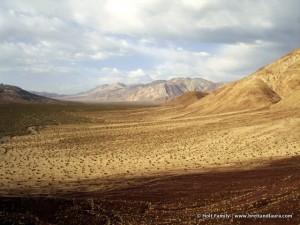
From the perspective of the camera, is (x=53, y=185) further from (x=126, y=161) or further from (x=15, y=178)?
(x=126, y=161)

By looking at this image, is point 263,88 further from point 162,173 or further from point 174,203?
point 174,203

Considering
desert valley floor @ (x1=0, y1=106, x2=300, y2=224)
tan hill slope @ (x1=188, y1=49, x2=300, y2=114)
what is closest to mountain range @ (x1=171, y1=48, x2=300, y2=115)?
tan hill slope @ (x1=188, y1=49, x2=300, y2=114)

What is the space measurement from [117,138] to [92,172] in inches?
768

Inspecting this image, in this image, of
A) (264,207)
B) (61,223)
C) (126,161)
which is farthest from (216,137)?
(61,223)

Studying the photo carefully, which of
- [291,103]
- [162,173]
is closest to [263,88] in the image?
[291,103]

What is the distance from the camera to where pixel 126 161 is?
3212cm

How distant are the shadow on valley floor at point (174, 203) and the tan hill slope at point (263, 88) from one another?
5025cm

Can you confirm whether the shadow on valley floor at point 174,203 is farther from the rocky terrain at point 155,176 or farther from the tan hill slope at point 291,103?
the tan hill slope at point 291,103

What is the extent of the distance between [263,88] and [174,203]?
63442mm

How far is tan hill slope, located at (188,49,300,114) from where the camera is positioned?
72.1m

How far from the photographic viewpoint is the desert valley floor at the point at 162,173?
17.8 meters

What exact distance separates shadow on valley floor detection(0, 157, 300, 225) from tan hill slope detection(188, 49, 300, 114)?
50250mm

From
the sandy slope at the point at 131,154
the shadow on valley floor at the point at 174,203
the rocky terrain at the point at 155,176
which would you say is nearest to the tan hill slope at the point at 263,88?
the rocky terrain at the point at 155,176

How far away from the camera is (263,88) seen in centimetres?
7712
